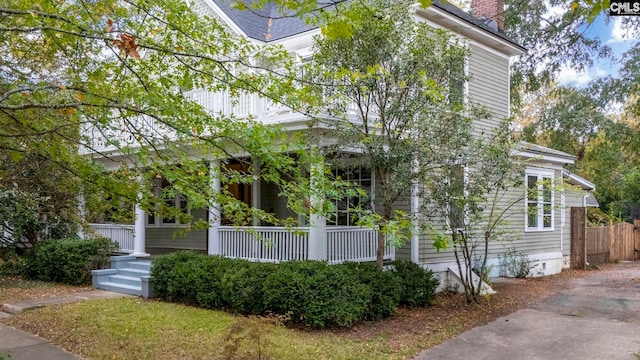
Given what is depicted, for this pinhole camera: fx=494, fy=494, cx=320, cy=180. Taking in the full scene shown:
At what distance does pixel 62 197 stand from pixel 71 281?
3867mm

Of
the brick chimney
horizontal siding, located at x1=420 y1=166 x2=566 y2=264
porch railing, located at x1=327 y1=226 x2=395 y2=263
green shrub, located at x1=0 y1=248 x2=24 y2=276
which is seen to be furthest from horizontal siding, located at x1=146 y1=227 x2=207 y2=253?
the brick chimney

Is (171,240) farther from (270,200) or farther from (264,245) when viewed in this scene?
(264,245)

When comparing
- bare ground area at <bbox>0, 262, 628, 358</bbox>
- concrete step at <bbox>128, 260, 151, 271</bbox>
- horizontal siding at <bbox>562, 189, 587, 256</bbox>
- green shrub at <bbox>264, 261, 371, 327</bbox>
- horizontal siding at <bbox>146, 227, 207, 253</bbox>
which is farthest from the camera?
horizontal siding at <bbox>562, 189, 587, 256</bbox>

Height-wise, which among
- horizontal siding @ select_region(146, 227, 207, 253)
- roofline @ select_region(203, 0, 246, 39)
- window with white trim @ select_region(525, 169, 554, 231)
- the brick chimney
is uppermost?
the brick chimney

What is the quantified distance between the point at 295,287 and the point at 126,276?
580 centimetres

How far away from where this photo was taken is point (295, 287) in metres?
8.00

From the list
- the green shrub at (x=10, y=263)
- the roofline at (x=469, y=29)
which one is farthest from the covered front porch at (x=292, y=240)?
the roofline at (x=469, y=29)

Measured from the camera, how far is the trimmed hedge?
7.85 meters

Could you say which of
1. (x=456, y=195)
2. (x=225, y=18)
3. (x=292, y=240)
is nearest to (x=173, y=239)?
(x=292, y=240)

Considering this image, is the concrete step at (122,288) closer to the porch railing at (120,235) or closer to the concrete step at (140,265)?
the concrete step at (140,265)

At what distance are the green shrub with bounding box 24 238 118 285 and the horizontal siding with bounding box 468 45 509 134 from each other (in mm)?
10358

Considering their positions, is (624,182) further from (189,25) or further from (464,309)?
(189,25)

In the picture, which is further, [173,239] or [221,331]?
[173,239]

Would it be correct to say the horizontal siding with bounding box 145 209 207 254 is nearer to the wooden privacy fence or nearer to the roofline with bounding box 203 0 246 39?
the roofline with bounding box 203 0 246 39
